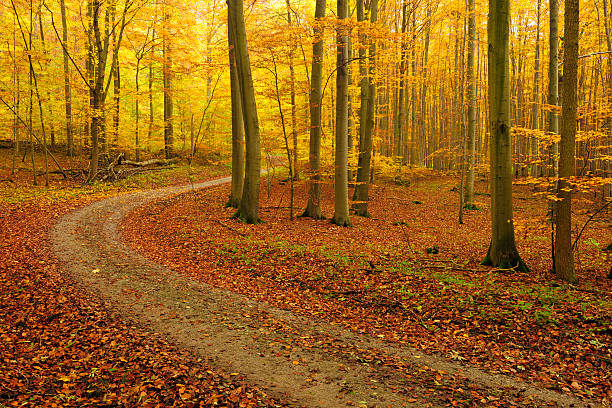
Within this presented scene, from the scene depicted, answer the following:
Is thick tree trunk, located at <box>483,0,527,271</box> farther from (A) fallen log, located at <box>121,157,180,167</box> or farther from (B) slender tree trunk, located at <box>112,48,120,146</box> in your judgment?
(A) fallen log, located at <box>121,157,180,167</box>

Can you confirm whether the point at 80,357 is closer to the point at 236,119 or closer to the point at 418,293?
the point at 418,293

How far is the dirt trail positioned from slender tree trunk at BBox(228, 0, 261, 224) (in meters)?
4.40

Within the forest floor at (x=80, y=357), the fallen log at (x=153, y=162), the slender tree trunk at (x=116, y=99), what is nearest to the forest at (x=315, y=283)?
the forest floor at (x=80, y=357)

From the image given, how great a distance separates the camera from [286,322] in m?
6.07

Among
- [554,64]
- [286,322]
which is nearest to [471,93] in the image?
[554,64]

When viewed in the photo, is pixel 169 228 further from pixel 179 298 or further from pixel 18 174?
pixel 18 174

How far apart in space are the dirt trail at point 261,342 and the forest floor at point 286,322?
0.03 m

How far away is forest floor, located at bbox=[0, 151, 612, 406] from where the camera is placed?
411 cm

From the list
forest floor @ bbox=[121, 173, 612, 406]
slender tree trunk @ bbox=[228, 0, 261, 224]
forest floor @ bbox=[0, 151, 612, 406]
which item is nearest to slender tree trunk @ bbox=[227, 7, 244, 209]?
slender tree trunk @ bbox=[228, 0, 261, 224]

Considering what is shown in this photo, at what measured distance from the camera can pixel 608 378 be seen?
14.0 ft

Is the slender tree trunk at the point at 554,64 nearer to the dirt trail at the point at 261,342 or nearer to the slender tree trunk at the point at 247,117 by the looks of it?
the slender tree trunk at the point at 247,117

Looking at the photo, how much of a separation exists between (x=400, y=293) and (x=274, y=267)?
3.19m

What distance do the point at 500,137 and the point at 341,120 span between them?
5.71 metres

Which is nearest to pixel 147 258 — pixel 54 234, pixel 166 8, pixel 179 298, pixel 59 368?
pixel 179 298
